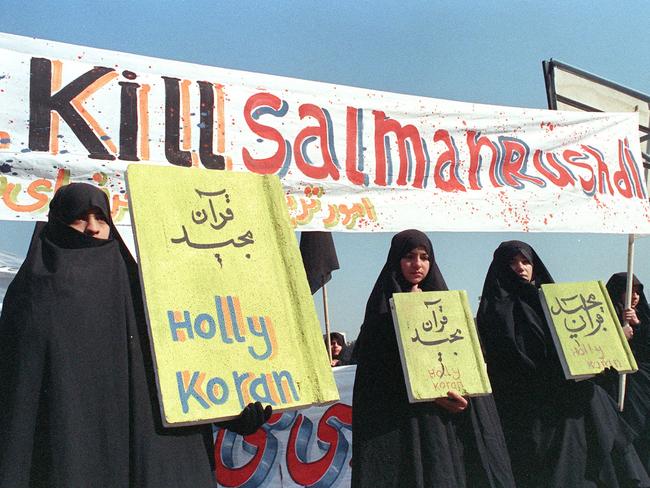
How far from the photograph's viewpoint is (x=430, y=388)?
3377mm

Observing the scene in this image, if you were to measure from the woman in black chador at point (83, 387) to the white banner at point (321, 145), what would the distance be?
0.76 meters

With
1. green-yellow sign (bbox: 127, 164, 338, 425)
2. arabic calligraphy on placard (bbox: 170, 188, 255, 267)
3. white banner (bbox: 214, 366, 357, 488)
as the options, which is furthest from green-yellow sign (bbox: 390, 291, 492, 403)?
white banner (bbox: 214, 366, 357, 488)

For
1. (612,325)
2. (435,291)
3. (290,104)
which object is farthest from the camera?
(612,325)

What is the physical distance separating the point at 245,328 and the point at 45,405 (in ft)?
1.99

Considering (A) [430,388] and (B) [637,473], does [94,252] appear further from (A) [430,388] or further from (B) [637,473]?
(B) [637,473]

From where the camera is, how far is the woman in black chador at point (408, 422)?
350 cm

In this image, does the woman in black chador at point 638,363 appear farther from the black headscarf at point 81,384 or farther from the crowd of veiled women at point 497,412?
the black headscarf at point 81,384

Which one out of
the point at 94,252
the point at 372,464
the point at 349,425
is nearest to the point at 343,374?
the point at 349,425

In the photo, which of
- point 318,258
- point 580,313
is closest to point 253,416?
point 580,313

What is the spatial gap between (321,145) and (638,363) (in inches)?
115

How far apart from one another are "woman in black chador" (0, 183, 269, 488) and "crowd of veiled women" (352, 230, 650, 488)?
3.77 ft

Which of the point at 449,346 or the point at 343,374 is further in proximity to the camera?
the point at 343,374

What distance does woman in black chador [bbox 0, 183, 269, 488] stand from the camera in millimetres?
2336

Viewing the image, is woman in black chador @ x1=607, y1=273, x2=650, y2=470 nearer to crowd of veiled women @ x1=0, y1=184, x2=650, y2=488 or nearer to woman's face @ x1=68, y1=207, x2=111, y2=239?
crowd of veiled women @ x1=0, y1=184, x2=650, y2=488
